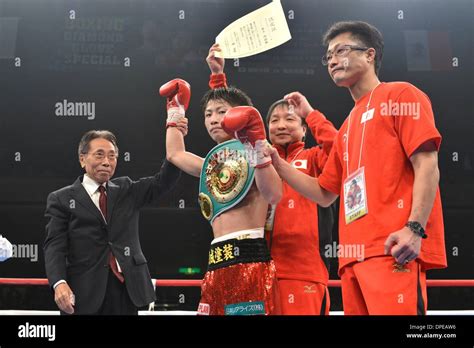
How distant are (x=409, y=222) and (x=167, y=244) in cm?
344

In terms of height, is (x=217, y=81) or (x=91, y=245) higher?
(x=217, y=81)

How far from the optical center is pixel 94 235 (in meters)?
2.12

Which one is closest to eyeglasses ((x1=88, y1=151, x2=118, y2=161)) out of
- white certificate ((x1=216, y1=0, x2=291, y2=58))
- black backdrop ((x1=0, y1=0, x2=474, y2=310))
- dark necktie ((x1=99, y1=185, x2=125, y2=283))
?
dark necktie ((x1=99, y1=185, x2=125, y2=283))

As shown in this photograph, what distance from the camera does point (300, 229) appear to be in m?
1.86

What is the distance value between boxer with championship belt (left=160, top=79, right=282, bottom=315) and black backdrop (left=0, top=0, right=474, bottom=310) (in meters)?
2.62

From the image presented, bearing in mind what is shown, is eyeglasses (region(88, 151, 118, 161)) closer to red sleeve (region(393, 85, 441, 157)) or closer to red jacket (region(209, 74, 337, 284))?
red jacket (region(209, 74, 337, 284))

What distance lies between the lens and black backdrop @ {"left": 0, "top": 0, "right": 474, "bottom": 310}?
452 centimetres

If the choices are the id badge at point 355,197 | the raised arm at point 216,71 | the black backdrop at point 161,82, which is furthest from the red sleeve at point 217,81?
the black backdrop at point 161,82

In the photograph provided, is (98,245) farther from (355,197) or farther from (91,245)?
(355,197)

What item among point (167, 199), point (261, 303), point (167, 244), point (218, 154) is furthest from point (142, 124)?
point (261, 303)

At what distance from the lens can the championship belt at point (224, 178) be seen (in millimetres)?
1776

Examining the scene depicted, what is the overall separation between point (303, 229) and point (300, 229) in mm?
11

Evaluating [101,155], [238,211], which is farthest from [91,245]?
[238,211]

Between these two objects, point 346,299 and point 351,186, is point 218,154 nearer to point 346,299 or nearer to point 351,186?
point 351,186
